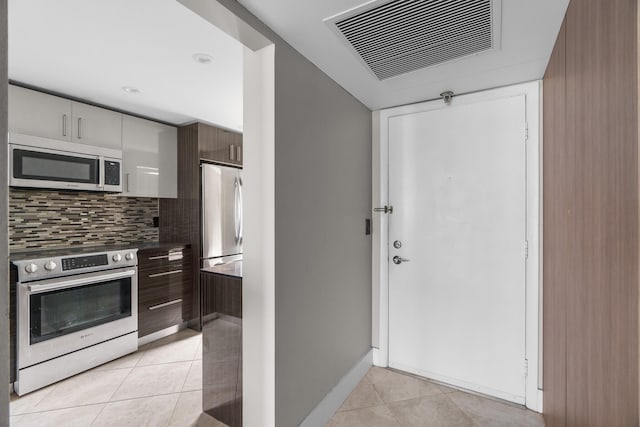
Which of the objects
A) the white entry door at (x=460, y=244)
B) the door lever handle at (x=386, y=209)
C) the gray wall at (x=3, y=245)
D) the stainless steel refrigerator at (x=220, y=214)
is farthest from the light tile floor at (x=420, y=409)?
the stainless steel refrigerator at (x=220, y=214)

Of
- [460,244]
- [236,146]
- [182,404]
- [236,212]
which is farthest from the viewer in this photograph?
[236,146]

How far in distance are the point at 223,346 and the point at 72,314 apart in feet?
5.18

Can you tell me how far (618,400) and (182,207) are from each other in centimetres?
353

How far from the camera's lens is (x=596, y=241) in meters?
0.92

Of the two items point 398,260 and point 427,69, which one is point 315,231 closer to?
point 398,260

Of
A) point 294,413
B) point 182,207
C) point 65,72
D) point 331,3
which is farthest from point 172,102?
point 294,413

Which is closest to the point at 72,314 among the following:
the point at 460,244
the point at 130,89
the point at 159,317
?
the point at 159,317

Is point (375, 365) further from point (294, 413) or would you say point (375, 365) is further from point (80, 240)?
point (80, 240)

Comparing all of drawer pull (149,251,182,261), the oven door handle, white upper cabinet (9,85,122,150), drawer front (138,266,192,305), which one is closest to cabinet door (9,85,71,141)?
white upper cabinet (9,85,122,150)

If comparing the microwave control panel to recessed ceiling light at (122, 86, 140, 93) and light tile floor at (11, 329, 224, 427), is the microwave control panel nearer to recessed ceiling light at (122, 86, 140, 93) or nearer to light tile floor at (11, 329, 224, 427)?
recessed ceiling light at (122, 86, 140, 93)

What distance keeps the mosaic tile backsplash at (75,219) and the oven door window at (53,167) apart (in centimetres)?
35

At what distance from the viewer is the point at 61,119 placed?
2.57 metres

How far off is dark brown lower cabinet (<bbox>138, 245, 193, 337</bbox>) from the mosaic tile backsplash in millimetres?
615

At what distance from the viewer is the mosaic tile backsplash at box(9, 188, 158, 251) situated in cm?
258
